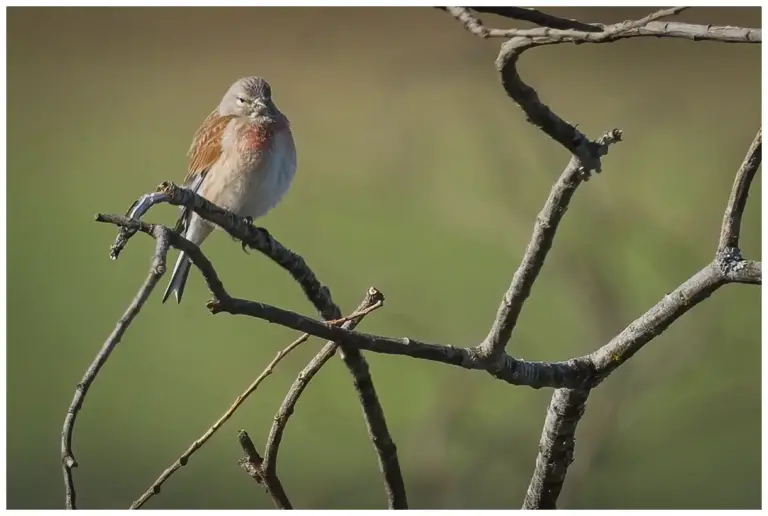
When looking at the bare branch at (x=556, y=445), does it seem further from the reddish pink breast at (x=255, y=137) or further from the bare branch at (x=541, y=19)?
the reddish pink breast at (x=255, y=137)

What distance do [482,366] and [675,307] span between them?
0.22 m

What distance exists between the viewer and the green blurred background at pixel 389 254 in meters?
1.60

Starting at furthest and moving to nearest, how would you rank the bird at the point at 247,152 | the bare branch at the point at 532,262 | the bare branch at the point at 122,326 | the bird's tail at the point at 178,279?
1. the bird at the point at 247,152
2. the bird's tail at the point at 178,279
3. the bare branch at the point at 532,262
4. the bare branch at the point at 122,326

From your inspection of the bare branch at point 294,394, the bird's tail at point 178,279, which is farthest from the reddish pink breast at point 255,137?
the bare branch at point 294,394

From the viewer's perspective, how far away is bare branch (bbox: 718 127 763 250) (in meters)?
0.94

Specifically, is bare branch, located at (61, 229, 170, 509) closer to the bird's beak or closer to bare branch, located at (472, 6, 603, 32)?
bare branch, located at (472, 6, 603, 32)

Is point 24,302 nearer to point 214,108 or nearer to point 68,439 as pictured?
point 214,108

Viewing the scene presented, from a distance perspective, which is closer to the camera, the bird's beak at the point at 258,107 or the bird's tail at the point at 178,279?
the bird's tail at the point at 178,279

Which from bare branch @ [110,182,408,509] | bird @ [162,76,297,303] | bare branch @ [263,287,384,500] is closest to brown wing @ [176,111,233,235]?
bird @ [162,76,297,303]

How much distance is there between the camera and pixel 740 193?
3.08 ft

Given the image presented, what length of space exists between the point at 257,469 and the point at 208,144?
76 cm

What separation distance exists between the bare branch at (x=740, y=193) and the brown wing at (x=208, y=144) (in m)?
0.95

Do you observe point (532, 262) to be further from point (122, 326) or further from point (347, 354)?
point (122, 326)

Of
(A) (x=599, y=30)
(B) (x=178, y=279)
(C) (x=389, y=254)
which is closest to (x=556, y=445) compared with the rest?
(A) (x=599, y=30)
